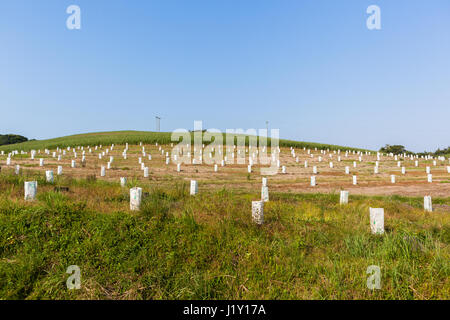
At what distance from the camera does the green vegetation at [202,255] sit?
3.98 metres

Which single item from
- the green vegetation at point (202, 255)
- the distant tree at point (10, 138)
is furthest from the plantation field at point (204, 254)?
the distant tree at point (10, 138)

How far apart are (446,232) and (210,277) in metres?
6.30

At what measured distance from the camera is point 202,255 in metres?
4.79

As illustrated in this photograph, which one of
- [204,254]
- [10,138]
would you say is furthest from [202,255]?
[10,138]

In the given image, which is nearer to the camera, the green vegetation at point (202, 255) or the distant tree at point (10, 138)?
the green vegetation at point (202, 255)

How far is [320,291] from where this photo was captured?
154 inches

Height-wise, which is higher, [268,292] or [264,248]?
[264,248]

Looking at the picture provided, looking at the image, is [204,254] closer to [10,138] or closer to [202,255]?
[202,255]

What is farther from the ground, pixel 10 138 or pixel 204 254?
pixel 10 138

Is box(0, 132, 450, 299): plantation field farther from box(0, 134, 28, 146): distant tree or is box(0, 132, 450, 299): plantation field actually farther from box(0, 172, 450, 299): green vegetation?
box(0, 134, 28, 146): distant tree

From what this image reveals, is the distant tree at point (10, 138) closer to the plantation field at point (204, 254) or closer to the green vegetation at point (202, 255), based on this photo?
the plantation field at point (204, 254)

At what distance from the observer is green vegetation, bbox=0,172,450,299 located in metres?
3.98
